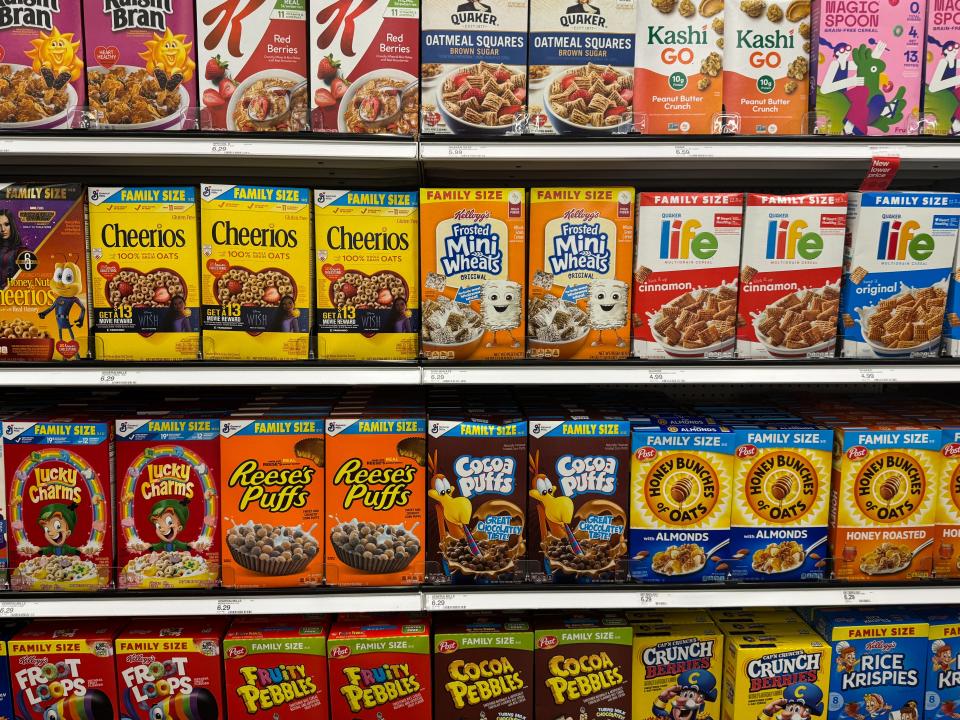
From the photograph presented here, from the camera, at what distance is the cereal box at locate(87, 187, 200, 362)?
63.7 inches

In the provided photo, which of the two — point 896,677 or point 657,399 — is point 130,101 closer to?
point 657,399

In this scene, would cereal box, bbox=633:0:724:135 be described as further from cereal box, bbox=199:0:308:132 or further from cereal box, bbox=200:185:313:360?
cereal box, bbox=200:185:313:360

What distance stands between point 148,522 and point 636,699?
1.37 m

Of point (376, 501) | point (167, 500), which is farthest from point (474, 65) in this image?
point (167, 500)

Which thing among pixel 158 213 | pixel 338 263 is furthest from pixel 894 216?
pixel 158 213

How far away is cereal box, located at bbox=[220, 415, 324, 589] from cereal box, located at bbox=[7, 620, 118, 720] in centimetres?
37

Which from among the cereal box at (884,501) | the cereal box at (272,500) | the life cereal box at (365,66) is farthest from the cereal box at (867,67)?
the cereal box at (272,500)

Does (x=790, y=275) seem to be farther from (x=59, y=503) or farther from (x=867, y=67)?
(x=59, y=503)

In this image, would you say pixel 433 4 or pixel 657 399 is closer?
pixel 433 4

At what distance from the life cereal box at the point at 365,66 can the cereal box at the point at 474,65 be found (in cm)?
4

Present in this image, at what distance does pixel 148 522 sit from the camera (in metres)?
1.67

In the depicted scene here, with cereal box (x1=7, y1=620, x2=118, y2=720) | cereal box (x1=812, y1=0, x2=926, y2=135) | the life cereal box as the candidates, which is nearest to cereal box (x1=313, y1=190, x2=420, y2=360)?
the life cereal box

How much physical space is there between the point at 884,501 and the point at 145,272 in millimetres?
2001

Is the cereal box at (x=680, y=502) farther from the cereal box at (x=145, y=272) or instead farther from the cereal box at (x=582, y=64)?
the cereal box at (x=145, y=272)
